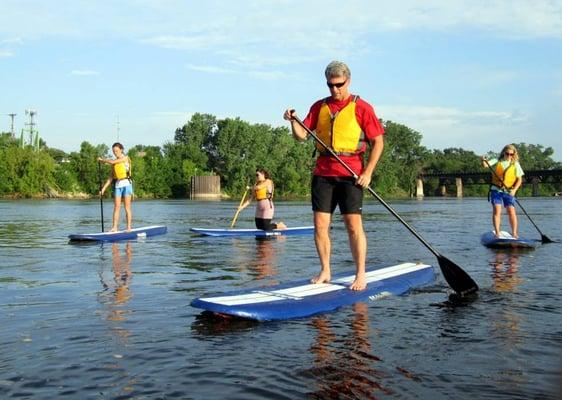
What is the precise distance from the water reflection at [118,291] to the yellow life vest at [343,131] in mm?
2734

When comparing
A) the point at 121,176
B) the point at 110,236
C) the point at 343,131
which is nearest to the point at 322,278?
the point at 343,131

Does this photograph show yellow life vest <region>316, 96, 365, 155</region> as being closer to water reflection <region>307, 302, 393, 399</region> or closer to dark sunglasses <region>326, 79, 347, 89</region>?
dark sunglasses <region>326, 79, 347, 89</region>

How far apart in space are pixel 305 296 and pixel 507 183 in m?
8.86

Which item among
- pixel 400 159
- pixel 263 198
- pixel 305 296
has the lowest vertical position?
pixel 305 296

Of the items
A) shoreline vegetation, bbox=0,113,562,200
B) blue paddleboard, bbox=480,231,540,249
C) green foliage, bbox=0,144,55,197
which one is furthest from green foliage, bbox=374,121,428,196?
blue paddleboard, bbox=480,231,540,249

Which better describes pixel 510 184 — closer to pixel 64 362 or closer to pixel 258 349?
pixel 258 349

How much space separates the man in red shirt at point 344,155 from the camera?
22.7ft

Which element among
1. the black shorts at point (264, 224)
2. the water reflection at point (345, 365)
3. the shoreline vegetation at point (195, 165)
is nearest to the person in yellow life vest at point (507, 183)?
the black shorts at point (264, 224)

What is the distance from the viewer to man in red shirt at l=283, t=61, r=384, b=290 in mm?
6930

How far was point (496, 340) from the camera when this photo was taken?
512cm

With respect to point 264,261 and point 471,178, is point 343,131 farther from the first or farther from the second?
point 471,178

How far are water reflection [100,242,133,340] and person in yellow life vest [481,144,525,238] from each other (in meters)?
7.77

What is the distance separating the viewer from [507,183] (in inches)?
543

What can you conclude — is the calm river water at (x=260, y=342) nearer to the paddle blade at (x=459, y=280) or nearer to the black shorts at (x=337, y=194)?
the paddle blade at (x=459, y=280)
